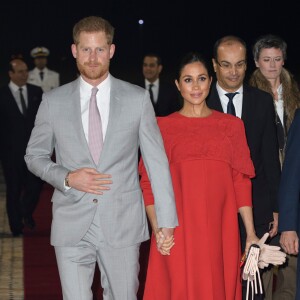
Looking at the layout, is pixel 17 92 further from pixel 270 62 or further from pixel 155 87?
pixel 270 62

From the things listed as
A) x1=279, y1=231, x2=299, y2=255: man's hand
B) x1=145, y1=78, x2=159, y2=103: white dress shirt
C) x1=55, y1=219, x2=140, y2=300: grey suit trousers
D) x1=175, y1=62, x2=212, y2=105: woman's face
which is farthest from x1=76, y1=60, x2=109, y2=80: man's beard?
x1=145, y1=78, x2=159, y2=103: white dress shirt

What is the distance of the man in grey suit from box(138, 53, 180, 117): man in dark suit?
6.28 meters

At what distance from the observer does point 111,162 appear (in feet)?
16.8

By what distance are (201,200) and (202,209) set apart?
47 mm

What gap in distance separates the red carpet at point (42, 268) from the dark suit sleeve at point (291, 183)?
2.17 m

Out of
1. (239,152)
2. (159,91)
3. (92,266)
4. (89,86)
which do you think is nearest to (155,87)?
(159,91)

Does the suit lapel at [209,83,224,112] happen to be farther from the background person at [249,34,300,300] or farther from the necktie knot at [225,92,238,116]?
the background person at [249,34,300,300]

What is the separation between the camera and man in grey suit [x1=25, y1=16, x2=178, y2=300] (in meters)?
5.11

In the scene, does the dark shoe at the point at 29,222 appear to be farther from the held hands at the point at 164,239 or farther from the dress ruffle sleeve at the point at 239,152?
the held hands at the point at 164,239

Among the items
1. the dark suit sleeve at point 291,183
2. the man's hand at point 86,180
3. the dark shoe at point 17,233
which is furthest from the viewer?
the dark shoe at point 17,233

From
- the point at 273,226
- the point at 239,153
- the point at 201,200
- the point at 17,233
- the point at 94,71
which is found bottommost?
the point at 17,233

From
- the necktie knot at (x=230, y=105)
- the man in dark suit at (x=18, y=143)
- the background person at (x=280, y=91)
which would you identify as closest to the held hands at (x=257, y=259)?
the necktie knot at (x=230, y=105)

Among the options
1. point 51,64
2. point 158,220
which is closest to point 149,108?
point 158,220

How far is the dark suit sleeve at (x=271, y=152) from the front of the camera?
6.27m
